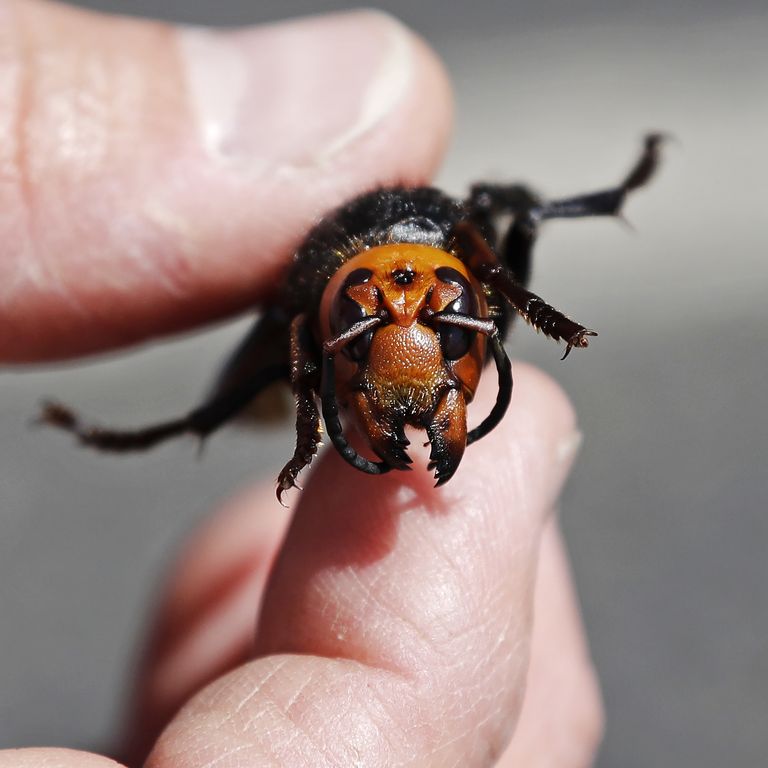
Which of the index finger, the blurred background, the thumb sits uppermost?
the thumb

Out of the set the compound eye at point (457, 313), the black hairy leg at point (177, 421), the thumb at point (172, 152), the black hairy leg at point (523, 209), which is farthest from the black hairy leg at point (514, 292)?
the thumb at point (172, 152)

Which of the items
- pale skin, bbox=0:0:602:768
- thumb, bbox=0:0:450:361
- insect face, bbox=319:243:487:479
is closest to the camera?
insect face, bbox=319:243:487:479

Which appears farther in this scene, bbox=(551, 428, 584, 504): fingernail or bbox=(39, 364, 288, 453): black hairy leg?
bbox=(551, 428, 584, 504): fingernail

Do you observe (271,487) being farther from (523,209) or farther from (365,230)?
(365,230)

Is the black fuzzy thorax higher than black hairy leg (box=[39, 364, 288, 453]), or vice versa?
the black fuzzy thorax

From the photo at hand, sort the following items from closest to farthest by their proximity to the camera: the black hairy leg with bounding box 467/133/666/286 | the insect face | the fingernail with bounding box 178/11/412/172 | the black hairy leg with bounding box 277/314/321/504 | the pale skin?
1. the insect face
2. the black hairy leg with bounding box 277/314/321/504
3. the pale skin
4. the black hairy leg with bounding box 467/133/666/286
5. the fingernail with bounding box 178/11/412/172

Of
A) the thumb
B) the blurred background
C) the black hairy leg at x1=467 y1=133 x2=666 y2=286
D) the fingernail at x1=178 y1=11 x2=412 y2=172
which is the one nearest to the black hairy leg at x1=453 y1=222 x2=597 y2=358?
the black hairy leg at x1=467 y1=133 x2=666 y2=286

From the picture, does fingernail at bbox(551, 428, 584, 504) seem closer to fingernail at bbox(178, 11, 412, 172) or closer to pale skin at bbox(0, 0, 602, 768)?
pale skin at bbox(0, 0, 602, 768)

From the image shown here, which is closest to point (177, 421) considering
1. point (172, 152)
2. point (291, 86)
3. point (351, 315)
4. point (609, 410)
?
point (172, 152)
